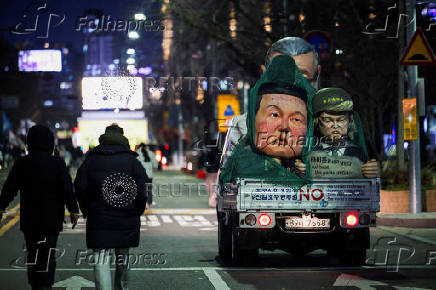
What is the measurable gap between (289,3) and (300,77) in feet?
62.6

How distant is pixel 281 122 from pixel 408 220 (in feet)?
25.5

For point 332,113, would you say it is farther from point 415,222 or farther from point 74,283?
point 415,222

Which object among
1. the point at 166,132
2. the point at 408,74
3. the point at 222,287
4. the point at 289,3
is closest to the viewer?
the point at 222,287

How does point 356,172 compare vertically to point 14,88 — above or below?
below

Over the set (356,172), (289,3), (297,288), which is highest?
(289,3)

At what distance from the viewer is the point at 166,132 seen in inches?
3767

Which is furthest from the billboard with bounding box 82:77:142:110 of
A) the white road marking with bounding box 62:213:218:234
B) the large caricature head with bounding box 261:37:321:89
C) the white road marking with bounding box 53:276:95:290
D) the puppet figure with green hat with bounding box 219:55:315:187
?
the white road marking with bounding box 53:276:95:290

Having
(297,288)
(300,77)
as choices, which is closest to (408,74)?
(300,77)

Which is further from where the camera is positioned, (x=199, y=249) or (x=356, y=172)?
(x=199, y=249)

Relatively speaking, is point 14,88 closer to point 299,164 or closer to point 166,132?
point 166,132

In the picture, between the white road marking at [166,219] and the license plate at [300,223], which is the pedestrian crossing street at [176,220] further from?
the license plate at [300,223]

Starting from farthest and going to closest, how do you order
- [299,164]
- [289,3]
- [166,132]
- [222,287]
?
[166,132], [289,3], [299,164], [222,287]

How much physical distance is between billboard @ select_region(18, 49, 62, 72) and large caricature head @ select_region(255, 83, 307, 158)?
29495mm

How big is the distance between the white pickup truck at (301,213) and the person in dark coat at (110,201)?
3.21 m
